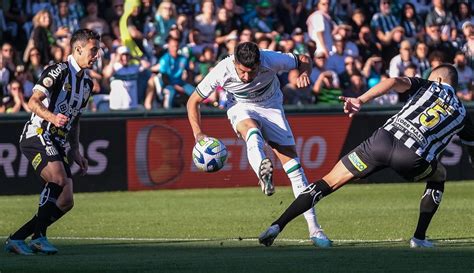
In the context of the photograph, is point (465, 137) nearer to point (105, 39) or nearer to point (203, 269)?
point (203, 269)

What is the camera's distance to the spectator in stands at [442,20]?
83.7ft

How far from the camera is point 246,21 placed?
81.5ft

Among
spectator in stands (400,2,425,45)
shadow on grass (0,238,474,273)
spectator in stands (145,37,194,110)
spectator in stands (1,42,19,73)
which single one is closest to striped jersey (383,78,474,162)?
shadow on grass (0,238,474,273)

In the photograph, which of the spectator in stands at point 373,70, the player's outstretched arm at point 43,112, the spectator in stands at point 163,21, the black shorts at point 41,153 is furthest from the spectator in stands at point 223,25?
the player's outstretched arm at point 43,112

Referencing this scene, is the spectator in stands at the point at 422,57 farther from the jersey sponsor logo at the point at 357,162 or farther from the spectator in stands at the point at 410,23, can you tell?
the jersey sponsor logo at the point at 357,162

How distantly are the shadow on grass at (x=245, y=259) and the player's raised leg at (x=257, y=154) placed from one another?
2.12 feet

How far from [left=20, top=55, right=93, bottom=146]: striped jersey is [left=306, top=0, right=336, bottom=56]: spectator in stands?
11.9 m

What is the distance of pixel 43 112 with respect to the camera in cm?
1143

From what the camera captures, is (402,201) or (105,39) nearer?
(402,201)

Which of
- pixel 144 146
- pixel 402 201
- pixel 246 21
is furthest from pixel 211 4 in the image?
pixel 402 201

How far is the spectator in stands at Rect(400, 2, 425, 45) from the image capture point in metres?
25.5

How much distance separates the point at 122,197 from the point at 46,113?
840 cm

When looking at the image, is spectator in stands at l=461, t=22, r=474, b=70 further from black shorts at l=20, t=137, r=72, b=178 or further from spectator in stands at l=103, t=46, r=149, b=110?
black shorts at l=20, t=137, r=72, b=178

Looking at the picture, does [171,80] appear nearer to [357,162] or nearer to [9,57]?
[9,57]
